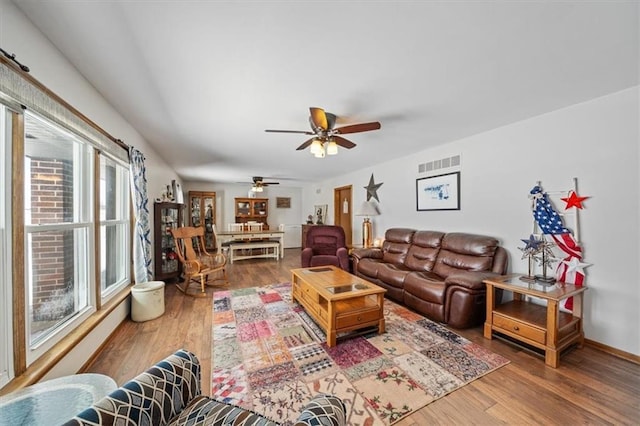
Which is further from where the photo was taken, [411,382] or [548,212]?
[548,212]

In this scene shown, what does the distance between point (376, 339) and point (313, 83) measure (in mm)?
2395

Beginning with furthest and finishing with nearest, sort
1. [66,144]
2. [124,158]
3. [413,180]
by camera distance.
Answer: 1. [413,180]
2. [124,158]
3. [66,144]

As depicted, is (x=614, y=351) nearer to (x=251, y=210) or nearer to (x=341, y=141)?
(x=341, y=141)

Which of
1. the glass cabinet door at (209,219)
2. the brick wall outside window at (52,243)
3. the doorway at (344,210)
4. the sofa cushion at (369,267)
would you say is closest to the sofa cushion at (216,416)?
the brick wall outside window at (52,243)

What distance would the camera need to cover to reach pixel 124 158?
2.63m

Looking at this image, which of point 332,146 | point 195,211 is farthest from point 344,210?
point 195,211

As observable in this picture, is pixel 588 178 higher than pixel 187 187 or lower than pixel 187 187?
lower

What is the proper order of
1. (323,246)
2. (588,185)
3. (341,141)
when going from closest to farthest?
(588,185), (341,141), (323,246)

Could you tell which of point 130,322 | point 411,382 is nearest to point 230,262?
point 130,322

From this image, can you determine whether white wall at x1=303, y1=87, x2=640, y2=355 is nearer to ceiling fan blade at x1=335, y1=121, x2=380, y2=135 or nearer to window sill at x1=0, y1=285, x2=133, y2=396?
ceiling fan blade at x1=335, y1=121, x2=380, y2=135

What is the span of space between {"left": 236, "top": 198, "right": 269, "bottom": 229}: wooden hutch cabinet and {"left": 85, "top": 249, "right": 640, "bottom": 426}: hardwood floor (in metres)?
5.54

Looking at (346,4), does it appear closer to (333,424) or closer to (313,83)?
(313,83)

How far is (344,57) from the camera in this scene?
1.59 m

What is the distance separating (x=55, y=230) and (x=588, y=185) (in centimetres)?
451
